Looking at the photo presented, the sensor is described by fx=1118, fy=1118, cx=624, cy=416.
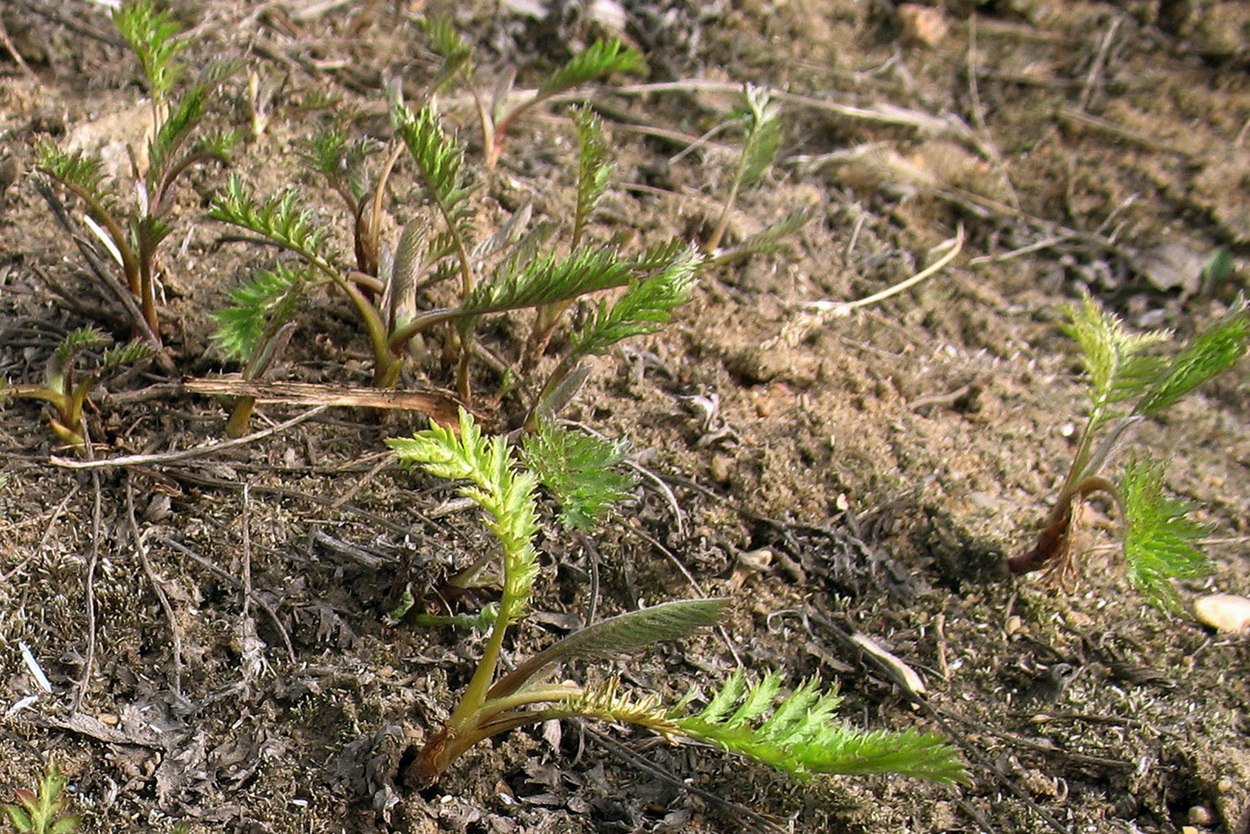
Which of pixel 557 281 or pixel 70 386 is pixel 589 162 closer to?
pixel 557 281

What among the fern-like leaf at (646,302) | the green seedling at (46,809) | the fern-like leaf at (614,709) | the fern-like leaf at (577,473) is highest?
the fern-like leaf at (646,302)

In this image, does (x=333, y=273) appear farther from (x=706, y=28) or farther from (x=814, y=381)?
(x=706, y=28)

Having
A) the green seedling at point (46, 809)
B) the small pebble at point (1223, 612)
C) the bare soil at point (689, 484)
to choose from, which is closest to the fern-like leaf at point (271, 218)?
the bare soil at point (689, 484)

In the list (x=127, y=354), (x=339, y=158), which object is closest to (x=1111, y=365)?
(x=339, y=158)

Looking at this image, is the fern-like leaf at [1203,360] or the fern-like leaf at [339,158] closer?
the fern-like leaf at [1203,360]

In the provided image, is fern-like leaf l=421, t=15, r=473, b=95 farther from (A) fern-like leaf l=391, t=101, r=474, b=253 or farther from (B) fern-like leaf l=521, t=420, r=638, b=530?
(B) fern-like leaf l=521, t=420, r=638, b=530

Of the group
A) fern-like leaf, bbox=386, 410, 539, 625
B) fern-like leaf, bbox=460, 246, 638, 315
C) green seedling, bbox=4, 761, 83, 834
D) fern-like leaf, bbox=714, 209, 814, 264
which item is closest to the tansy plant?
fern-like leaf, bbox=386, 410, 539, 625

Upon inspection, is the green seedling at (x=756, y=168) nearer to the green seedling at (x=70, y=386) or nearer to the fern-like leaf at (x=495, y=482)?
the fern-like leaf at (x=495, y=482)
